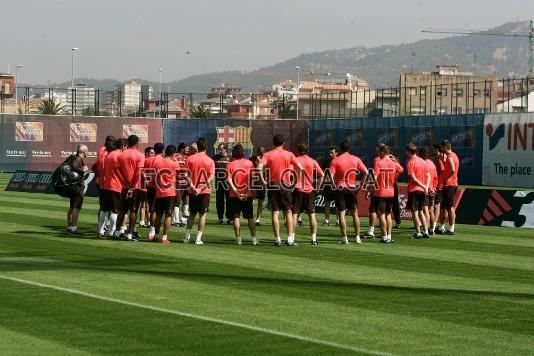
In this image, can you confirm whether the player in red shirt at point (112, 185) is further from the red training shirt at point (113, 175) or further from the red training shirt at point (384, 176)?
the red training shirt at point (384, 176)

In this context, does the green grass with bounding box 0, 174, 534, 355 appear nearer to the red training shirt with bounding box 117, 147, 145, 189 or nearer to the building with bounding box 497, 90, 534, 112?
the red training shirt with bounding box 117, 147, 145, 189

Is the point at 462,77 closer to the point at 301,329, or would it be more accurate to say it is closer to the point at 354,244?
the point at 354,244

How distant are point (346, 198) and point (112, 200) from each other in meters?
4.67

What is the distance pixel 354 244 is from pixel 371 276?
18.8 ft

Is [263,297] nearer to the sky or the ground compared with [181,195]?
nearer to the ground

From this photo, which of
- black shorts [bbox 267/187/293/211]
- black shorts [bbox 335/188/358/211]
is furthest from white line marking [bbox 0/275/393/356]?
black shorts [bbox 335/188/358/211]

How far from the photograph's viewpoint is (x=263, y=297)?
13602 millimetres

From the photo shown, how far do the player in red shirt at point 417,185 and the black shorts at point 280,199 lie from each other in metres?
3.42

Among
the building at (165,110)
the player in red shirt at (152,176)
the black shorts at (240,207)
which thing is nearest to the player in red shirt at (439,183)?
the black shorts at (240,207)

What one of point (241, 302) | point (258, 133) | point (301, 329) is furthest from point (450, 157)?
point (258, 133)

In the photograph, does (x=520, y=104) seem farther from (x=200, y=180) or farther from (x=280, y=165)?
(x=200, y=180)

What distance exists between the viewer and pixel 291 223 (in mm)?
21375

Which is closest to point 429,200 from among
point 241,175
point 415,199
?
point 415,199

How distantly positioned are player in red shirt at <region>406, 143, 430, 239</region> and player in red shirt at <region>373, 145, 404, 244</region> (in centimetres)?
108
